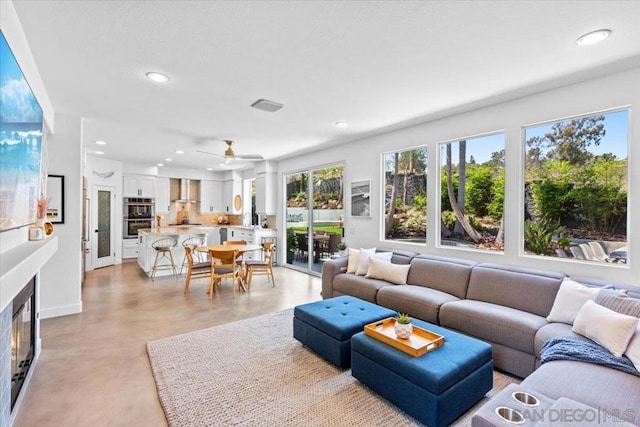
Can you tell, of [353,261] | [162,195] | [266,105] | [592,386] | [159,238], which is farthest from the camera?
[162,195]

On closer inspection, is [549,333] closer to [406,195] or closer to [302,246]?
[406,195]

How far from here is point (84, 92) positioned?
322cm

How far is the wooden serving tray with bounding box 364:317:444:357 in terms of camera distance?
2.16 meters

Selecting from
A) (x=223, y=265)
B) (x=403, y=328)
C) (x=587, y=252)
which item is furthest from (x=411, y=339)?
(x=223, y=265)

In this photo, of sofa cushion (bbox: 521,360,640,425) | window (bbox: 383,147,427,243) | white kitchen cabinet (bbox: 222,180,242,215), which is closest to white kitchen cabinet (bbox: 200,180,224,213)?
white kitchen cabinet (bbox: 222,180,242,215)

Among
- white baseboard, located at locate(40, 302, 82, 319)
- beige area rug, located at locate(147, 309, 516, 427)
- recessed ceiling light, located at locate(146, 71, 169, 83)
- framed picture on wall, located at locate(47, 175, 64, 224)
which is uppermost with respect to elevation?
recessed ceiling light, located at locate(146, 71, 169, 83)

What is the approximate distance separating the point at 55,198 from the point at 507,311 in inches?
208

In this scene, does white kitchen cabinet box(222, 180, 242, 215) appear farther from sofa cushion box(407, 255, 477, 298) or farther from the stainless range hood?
sofa cushion box(407, 255, 477, 298)

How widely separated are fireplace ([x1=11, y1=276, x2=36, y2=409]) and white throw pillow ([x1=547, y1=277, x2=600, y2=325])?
403cm

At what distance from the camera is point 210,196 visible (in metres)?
9.70

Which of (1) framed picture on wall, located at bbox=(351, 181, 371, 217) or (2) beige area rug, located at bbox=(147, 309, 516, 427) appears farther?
(1) framed picture on wall, located at bbox=(351, 181, 371, 217)

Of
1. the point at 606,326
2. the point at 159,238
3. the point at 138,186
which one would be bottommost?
the point at 606,326

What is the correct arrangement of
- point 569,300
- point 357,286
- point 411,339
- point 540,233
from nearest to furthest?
point 411,339 < point 569,300 < point 540,233 < point 357,286

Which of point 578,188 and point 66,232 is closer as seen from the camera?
point 578,188
